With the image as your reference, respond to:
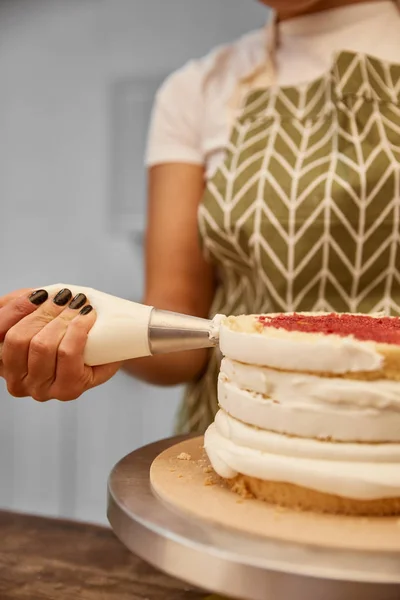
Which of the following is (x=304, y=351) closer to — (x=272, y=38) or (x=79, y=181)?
(x=272, y=38)

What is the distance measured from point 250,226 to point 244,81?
0.29 m

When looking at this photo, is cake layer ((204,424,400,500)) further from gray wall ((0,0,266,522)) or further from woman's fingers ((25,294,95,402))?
gray wall ((0,0,266,522))

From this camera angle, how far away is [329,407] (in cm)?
60

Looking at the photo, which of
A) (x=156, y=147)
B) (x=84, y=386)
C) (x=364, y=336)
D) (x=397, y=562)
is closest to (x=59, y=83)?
(x=156, y=147)

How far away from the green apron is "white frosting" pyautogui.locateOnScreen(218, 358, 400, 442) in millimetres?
473

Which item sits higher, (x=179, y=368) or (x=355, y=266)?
(x=355, y=266)

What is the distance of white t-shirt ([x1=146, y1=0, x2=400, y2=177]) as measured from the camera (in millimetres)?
1167

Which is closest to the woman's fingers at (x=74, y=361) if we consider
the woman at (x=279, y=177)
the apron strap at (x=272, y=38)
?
the woman at (x=279, y=177)

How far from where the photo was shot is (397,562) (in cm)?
49

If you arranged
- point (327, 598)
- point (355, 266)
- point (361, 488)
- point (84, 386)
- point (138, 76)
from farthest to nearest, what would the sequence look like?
point (138, 76)
point (355, 266)
point (84, 386)
point (361, 488)
point (327, 598)

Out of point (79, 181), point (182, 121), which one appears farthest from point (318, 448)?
point (79, 181)

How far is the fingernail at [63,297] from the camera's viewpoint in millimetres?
720

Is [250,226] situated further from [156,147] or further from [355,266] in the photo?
[156,147]

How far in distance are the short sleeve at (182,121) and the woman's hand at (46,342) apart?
0.56m
